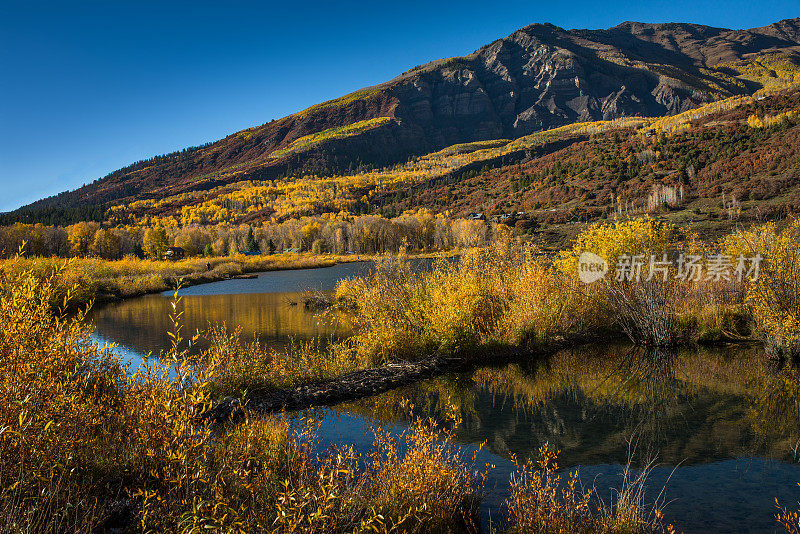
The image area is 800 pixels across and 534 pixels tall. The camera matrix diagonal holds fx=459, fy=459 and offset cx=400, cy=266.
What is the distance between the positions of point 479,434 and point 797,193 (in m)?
54.4

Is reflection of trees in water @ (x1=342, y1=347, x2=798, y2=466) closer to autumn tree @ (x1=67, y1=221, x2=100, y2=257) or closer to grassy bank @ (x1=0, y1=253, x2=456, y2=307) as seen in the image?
grassy bank @ (x1=0, y1=253, x2=456, y2=307)

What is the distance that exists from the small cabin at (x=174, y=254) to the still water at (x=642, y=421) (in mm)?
77377

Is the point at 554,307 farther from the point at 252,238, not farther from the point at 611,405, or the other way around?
the point at 252,238

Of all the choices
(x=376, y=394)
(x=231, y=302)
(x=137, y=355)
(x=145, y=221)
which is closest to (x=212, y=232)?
(x=145, y=221)

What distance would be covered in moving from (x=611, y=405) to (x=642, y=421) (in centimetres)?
98

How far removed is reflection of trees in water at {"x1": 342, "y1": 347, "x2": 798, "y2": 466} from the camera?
26.0 feet

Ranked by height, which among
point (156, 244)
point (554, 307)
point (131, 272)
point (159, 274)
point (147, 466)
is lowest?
point (554, 307)

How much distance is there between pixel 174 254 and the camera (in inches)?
3541

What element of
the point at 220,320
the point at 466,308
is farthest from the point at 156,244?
the point at 466,308

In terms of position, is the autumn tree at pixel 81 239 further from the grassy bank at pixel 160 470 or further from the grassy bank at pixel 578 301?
the grassy bank at pixel 160 470

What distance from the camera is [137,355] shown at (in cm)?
1620

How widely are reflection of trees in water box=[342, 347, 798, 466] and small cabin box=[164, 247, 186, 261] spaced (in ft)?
271

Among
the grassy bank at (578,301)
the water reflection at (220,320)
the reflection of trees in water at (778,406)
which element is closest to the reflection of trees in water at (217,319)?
the water reflection at (220,320)

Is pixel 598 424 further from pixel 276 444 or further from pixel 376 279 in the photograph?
pixel 376 279
